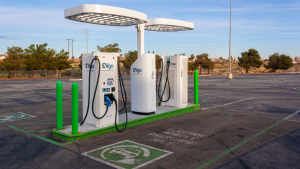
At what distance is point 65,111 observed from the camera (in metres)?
9.98

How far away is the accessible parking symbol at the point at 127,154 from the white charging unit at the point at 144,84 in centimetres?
262

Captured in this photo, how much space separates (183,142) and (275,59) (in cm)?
6722

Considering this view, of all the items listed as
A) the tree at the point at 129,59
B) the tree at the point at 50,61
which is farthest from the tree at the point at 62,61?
the tree at the point at 129,59

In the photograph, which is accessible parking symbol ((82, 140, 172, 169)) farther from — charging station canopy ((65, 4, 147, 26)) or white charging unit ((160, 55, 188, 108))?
white charging unit ((160, 55, 188, 108))

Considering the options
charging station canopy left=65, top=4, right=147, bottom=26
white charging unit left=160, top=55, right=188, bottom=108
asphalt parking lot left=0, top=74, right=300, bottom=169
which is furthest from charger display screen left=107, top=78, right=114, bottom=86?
white charging unit left=160, top=55, right=188, bottom=108

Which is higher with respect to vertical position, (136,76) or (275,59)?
(275,59)

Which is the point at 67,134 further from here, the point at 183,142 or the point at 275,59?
the point at 275,59

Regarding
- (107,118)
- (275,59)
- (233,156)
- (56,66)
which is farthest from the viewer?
(275,59)

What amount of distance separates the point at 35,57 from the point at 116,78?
47.9 metres

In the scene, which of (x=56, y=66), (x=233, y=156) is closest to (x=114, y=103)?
(x=233, y=156)

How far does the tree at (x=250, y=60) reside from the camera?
60156mm

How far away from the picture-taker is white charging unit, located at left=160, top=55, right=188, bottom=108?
9.40 m

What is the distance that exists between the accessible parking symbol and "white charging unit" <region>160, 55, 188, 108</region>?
13.7ft

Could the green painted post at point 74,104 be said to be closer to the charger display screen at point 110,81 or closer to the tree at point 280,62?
the charger display screen at point 110,81
